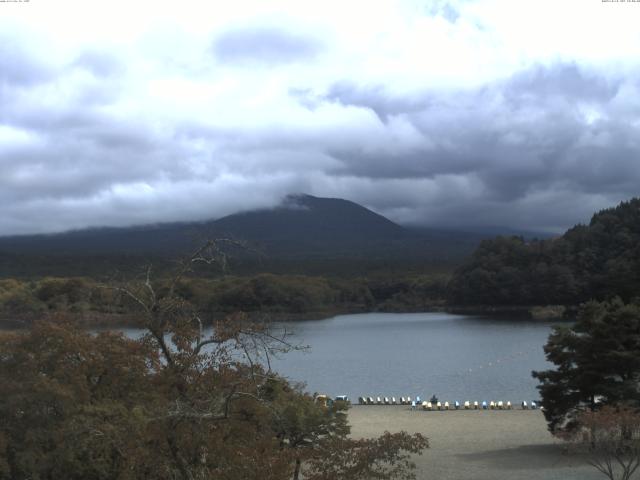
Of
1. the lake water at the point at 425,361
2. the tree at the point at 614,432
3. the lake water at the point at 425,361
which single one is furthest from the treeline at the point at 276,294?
the tree at the point at 614,432

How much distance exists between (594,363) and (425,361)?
26.8 m

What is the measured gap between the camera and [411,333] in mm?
63031

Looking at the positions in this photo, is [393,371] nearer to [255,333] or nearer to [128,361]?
[128,361]

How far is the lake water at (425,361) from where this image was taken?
33844 millimetres

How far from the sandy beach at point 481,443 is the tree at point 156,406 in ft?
14.5

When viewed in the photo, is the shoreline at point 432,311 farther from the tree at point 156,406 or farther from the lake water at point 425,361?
the tree at point 156,406

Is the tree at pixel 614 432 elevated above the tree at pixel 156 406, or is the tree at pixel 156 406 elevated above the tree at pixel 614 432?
the tree at pixel 156 406

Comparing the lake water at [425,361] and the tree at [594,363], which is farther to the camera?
the lake water at [425,361]

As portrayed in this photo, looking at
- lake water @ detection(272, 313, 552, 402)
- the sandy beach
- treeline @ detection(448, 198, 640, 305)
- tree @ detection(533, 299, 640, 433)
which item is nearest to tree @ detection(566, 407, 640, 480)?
the sandy beach

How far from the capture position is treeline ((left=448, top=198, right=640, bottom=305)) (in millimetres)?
89250

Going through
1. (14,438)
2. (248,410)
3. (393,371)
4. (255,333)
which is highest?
(255,333)

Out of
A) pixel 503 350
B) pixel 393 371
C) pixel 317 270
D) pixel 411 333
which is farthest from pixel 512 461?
pixel 317 270

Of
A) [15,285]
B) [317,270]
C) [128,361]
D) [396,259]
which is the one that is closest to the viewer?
[128,361]

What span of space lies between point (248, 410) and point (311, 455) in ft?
3.58
